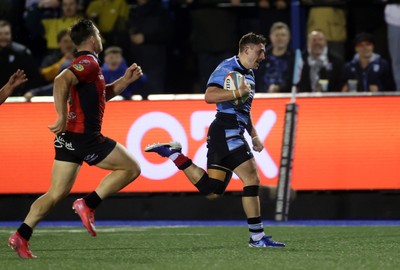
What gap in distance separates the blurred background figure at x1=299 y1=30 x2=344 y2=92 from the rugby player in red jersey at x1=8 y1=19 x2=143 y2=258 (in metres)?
6.05

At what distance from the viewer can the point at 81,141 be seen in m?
10.2

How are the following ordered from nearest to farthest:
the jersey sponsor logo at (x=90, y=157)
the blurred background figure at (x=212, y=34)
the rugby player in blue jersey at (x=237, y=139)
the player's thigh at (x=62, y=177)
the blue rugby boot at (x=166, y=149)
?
the player's thigh at (x=62, y=177)
the jersey sponsor logo at (x=90, y=157)
the rugby player in blue jersey at (x=237, y=139)
the blue rugby boot at (x=166, y=149)
the blurred background figure at (x=212, y=34)

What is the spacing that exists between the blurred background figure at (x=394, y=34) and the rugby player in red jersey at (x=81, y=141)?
7.23 m

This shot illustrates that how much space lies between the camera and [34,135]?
15547 millimetres

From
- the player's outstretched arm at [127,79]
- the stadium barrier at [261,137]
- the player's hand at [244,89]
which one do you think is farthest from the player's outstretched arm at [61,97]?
the stadium barrier at [261,137]

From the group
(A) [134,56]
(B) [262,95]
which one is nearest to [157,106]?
(B) [262,95]

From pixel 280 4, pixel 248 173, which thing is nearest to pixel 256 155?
pixel 280 4

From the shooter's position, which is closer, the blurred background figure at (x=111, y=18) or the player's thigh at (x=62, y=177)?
the player's thigh at (x=62, y=177)

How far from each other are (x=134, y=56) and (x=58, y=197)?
7.92 metres

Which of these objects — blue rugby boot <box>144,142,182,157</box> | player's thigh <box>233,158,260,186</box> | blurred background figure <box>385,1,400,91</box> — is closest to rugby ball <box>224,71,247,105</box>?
player's thigh <box>233,158,260,186</box>

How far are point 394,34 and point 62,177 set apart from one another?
8.23 meters

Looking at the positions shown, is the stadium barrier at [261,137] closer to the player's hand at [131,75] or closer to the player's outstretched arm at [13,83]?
the player's hand at [131,75]

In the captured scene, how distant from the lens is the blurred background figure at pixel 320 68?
16141 mm

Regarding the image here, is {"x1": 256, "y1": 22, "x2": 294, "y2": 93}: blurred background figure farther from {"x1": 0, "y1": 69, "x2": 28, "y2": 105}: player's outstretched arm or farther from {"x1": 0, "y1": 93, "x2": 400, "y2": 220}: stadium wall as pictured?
{"x1": 0, "y1": 69, "x2": 28, "y2": 105}: player's outstretched arm
